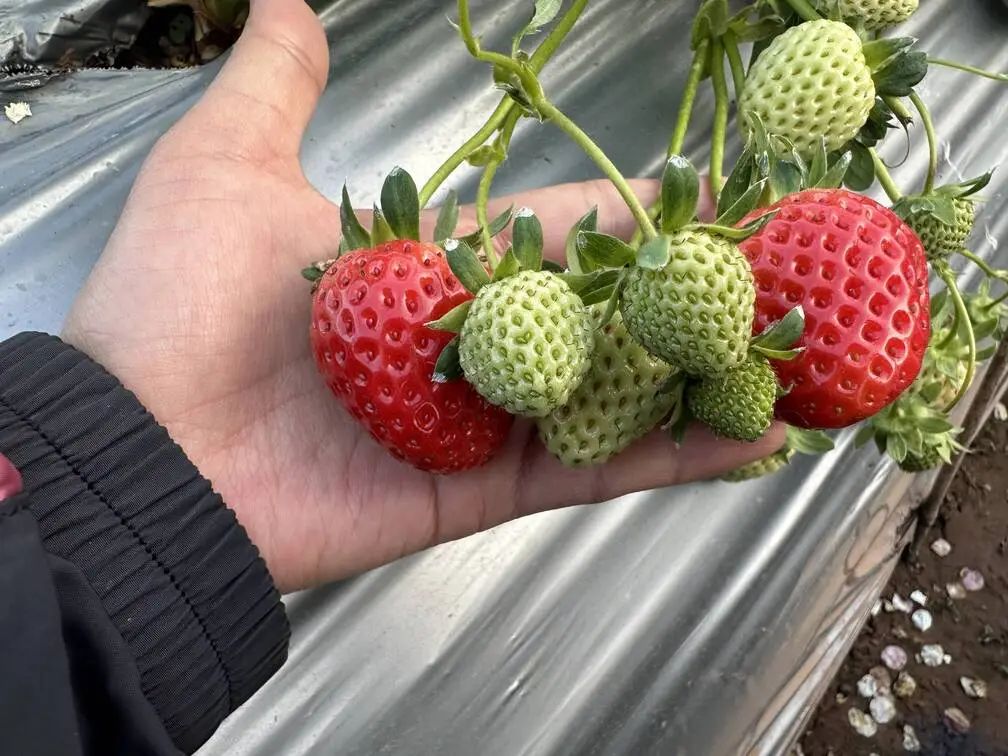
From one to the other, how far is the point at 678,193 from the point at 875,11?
327 mm

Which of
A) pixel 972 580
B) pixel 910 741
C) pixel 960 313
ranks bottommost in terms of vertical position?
pixel 910 741

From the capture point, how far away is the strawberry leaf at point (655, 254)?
512mm

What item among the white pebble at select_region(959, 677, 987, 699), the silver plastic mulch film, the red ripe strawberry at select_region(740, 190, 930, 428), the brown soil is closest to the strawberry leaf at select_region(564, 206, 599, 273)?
the red ripe strawberry at select_region(740, 190, 930, 428)

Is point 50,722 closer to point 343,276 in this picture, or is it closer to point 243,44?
point 343,276

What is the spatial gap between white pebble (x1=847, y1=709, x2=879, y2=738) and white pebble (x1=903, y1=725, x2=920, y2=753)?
51 mm

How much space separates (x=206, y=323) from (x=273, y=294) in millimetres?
62

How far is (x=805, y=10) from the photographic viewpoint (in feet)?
2.43

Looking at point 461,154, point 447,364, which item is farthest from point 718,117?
point 447,364

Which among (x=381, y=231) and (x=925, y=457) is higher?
(x=381, y=231)

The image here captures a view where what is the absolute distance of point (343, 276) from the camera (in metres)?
0.61

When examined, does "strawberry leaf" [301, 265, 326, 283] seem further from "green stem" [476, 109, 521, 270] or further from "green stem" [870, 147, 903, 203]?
"green stem" [870, 147, 903, 203]

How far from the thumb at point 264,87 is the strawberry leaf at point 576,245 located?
0.34 metres

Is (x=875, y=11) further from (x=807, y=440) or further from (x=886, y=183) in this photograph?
(x=807, y=440)

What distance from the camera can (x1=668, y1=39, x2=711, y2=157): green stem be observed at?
72cm
